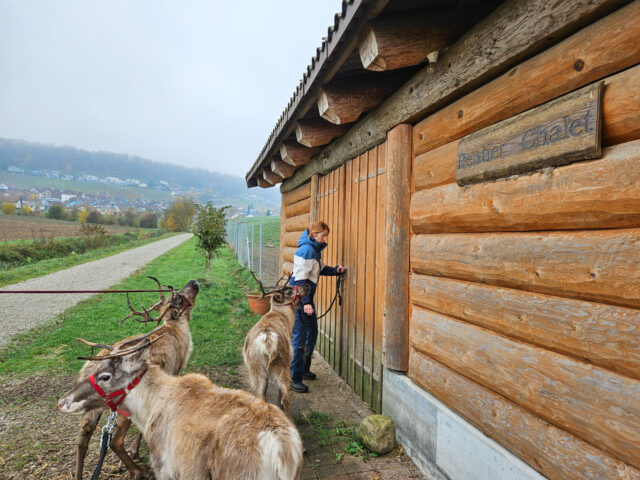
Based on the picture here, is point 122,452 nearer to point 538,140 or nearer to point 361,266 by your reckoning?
point 361,266

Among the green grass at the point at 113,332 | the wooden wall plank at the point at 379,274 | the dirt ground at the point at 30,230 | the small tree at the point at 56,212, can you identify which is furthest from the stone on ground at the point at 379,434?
the small tree at the point at 56,212

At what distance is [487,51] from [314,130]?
295 centimetres

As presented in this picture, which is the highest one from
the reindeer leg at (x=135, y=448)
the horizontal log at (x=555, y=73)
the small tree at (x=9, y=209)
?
the small tree at (x=9, y=209)

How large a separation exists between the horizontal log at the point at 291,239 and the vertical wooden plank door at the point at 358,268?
1.96 metres

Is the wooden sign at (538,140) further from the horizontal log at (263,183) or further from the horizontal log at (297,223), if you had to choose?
the horizontal log at (263,183)

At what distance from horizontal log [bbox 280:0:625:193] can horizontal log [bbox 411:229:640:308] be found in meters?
1.04

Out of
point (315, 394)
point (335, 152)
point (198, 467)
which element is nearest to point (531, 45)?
point (198, 467)

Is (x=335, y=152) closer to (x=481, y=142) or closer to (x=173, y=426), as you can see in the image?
(x=481, y=142)

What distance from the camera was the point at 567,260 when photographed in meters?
1.93

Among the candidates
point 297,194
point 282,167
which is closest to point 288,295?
point 282,167

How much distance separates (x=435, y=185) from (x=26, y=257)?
25.9m

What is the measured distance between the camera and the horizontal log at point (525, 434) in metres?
1.76

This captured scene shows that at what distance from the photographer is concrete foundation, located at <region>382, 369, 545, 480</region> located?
229 centimetres

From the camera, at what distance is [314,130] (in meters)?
5.14
